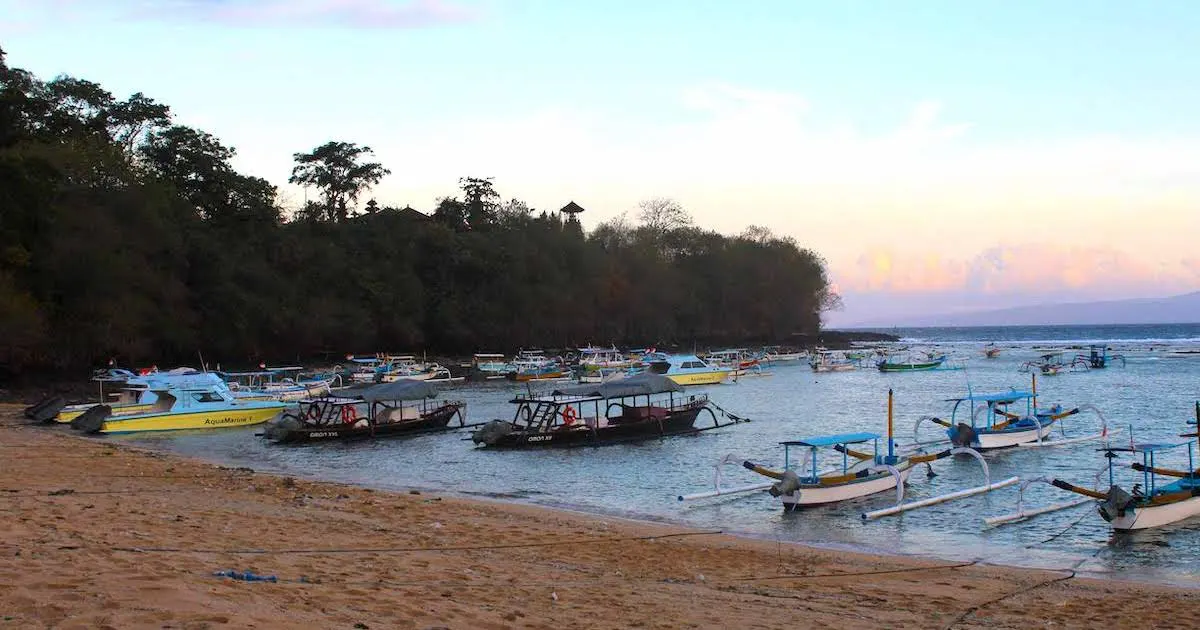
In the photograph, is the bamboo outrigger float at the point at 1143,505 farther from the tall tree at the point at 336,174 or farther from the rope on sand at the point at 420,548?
the tall tree at the point at 336,174

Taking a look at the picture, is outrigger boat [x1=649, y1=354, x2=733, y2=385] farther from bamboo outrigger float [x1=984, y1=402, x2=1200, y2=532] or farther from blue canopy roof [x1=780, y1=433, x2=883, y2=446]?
bamboo outrigger float [x1=984, y1=402, x2=1200, y2=532]

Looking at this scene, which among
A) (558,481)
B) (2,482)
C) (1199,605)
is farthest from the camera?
(558,481)

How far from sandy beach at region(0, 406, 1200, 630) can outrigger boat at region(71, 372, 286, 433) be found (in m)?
19.6

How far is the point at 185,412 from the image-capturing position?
4131 centimetres

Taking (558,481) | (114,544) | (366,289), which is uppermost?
(366,289)

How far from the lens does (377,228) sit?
9950cm

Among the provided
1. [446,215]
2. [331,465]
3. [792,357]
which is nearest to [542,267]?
[446,215]

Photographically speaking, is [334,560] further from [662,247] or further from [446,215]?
[662,247]

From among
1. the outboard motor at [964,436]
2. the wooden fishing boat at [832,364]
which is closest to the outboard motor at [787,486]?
the outboard motor at [964,436]

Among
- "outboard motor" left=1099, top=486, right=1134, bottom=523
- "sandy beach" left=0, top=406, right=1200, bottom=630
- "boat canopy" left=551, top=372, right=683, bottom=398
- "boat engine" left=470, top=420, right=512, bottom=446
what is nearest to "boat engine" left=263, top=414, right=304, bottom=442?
"boat engine" left=470, top=420, right=512, bottom=446

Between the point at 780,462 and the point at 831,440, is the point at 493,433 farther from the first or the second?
the point at 831,440

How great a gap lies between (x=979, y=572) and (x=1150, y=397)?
1869 inches

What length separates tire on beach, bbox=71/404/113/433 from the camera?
38.4m

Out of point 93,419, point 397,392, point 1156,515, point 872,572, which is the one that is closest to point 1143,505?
point 1156,515
